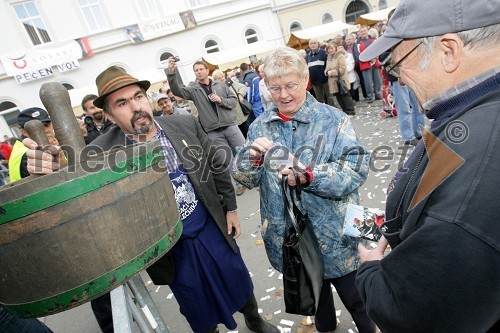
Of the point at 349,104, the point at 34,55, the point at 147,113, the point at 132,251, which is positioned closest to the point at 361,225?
the point at 132,251

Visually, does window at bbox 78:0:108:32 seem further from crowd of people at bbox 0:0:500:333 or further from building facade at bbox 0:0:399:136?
crowd of people at bbox 0:0:500:333

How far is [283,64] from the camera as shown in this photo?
194cm

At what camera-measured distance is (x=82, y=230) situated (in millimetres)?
1032

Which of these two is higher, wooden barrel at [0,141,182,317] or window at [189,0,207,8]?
window at [189,0,207,8]

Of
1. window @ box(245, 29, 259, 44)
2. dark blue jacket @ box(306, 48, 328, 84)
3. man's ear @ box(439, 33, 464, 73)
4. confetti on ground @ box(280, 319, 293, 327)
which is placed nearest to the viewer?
man's ear @ box(439, 33, 464, 73)

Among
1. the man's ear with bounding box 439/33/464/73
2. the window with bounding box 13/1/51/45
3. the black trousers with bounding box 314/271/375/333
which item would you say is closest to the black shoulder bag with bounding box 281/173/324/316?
the black trousers with bounding box 314/271/375/333

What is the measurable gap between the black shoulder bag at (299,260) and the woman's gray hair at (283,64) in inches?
27.7

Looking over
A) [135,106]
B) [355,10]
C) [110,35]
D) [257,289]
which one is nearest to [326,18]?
[355,10]

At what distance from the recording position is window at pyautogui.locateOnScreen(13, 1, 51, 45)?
2288cm

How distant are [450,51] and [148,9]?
29.7 metres

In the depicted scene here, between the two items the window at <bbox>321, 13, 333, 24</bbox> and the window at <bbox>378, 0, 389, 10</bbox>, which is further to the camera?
the window at <bbox>378, 0, 389, 10</bbox>

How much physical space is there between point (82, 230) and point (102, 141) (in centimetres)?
142

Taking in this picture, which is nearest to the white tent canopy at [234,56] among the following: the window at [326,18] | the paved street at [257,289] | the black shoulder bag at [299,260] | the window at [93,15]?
the window at [93,15]

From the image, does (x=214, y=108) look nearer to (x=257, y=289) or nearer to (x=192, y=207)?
(x=257, y=289)
